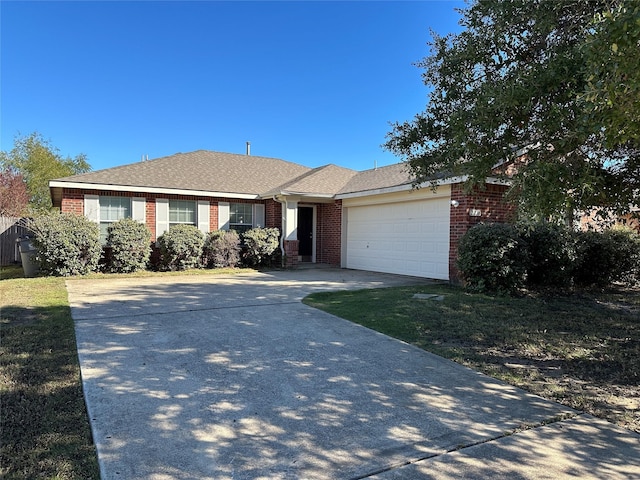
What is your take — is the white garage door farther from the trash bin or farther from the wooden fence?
the wooden fence

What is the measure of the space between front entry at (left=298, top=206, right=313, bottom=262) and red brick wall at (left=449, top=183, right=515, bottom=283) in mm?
7112

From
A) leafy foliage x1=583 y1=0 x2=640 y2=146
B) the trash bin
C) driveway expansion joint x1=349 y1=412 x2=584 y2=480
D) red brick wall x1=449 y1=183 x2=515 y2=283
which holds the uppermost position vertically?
leafy foliage x1=583 y1=0 x2=640 y2=146

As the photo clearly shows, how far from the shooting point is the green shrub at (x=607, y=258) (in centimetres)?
985

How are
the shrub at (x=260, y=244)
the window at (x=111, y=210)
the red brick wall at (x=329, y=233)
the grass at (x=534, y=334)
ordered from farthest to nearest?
the red brick wall at (x=329, y=233) → the shrub at (x=260, y=244) → the window at (x=111, y=210) → the grass at (x=534, y=334)

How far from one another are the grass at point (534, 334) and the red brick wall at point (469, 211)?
4.97 ft

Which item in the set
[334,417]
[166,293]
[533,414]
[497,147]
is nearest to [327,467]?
[334,417]

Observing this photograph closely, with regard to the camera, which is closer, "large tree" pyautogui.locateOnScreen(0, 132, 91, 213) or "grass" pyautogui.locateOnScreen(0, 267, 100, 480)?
"grass" pyautogui.locateOnScreen(0, 267, 100, 480)

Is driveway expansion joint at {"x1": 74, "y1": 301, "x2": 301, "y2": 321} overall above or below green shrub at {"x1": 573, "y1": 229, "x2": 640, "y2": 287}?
below

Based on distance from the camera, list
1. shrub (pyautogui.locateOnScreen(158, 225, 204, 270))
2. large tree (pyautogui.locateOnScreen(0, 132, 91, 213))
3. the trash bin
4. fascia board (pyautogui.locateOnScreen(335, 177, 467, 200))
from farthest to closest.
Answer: large tree (pyautogui.locateOnScreen(0, 132, 91, 213)) → shrub (pyautogui.locateOnScreen(158, 225, 204, 270)) → the trash bin → fascia board (pyautogui.locateOnScreen(335, 177, 467, 200))

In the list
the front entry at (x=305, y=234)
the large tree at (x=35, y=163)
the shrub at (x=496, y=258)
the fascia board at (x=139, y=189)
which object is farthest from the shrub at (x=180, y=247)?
the large tree at (x=35, y=163)

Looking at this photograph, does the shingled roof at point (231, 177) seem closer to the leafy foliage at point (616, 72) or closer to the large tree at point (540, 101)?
the large tree at point (540, 101)

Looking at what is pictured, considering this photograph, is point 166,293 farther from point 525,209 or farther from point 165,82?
point 165,82

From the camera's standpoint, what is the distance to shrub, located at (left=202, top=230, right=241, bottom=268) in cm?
1330

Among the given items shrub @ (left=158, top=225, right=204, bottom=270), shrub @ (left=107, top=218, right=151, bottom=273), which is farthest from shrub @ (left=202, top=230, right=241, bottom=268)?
shrub @ (left=107, top=218, right=151, bottom=273)
